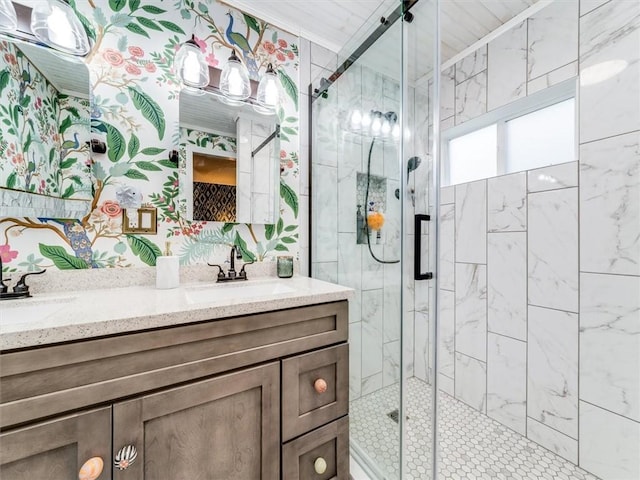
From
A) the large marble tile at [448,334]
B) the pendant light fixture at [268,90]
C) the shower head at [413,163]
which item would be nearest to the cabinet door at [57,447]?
the shower head at [413,163]

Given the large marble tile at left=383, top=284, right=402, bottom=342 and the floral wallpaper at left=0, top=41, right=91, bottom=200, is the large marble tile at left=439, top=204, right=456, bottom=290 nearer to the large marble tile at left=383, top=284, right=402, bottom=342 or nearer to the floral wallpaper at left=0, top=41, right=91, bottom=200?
the large marble tile at left=383, top=284, right=402, bottom=342

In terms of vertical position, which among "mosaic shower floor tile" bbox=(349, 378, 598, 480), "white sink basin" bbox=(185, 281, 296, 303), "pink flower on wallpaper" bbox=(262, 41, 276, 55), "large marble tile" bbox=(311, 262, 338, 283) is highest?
"pink flower on wallpaper" bbox=(262, 41, 276, 55)

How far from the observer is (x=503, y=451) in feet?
4.87

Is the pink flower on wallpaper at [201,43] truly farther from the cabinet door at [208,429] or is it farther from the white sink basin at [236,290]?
the cabinet door at [208,429]

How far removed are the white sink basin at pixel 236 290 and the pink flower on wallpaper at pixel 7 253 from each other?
62cm

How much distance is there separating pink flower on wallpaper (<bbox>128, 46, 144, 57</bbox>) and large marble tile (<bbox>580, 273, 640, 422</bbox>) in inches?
95.8

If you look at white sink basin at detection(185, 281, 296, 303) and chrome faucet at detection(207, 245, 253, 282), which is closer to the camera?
white sink basin at detection(185, 281, 296, 303)

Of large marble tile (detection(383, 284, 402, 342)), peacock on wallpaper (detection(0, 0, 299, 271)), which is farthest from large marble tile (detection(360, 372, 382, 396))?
peacock on wallpaper (detection(0, 0, 299, 271))

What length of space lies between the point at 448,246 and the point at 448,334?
673 mm

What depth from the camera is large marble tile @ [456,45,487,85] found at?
71.8 inches

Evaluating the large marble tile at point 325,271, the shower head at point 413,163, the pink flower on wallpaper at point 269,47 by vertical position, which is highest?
the pink flower on wallpaper at point 269,47

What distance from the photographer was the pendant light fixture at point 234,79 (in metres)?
1.41

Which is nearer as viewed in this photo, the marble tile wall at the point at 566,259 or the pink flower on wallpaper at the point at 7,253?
the pink flower on wallpaper at the point at 7,253

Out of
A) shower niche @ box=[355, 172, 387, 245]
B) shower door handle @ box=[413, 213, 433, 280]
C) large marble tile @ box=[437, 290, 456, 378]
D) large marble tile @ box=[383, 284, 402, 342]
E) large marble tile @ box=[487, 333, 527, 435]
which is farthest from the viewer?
large marble tile @ box=[437, 290, 456, 378]
